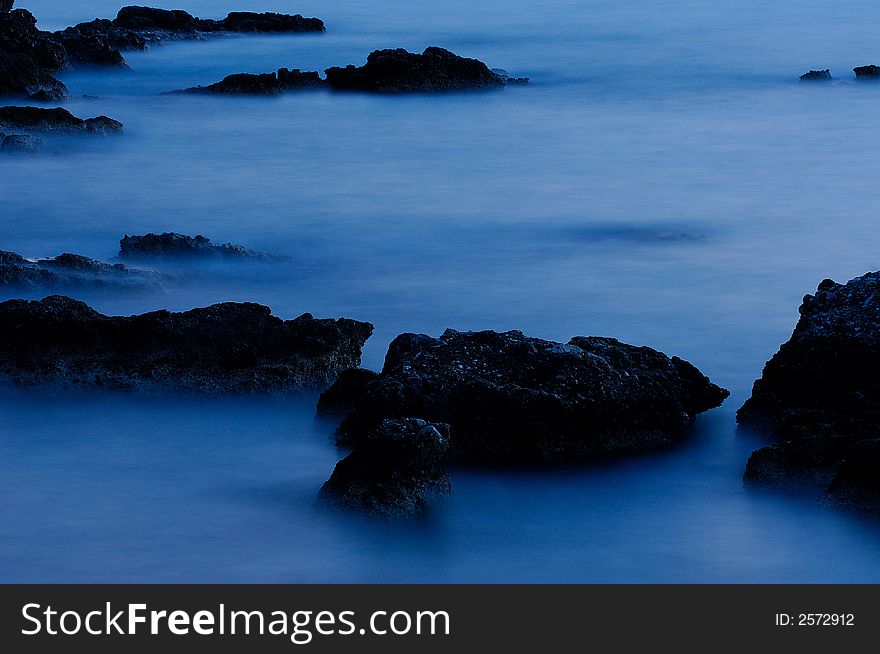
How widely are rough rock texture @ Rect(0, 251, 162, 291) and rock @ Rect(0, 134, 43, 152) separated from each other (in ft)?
16.0

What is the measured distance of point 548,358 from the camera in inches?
212

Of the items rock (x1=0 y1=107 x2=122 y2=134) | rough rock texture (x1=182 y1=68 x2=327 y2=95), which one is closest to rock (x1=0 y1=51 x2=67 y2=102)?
rough rock texture (x1=182 y1=68 x2=327 y2=95)

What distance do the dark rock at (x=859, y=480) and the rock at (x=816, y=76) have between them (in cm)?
1421

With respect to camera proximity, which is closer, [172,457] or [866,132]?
[172,457]

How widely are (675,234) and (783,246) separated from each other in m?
0.72

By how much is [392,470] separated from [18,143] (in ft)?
28.4

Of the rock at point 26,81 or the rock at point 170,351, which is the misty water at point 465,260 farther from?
the rock at point 26,81

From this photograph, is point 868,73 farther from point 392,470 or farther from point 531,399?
point 392,470

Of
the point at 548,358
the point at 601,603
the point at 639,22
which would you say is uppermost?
the point at 639,22

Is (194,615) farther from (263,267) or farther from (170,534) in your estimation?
→ (263,267)

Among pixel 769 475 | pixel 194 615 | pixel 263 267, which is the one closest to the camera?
pixel 194 615

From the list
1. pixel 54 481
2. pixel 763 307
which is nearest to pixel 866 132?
pixel 763 307

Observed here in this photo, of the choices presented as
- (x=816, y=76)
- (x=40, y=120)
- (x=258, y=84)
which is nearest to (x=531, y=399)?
(x=40, y=120)

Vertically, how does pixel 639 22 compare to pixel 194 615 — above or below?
above
